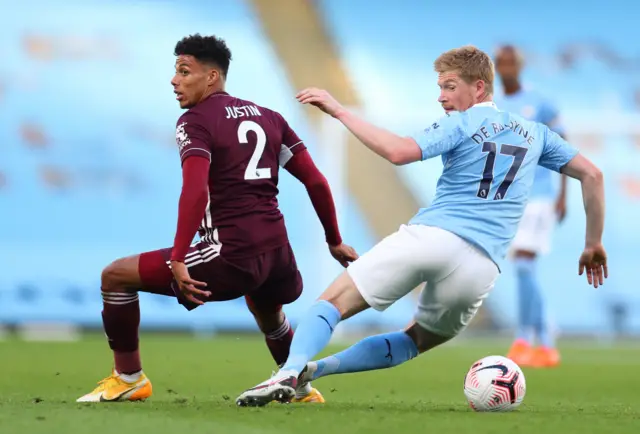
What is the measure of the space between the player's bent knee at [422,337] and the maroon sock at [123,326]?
1145 mm

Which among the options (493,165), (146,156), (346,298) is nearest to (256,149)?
(346,298)

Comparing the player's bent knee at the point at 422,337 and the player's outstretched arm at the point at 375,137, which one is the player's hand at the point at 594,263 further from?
the player's outstretched arm at the point at 375,137

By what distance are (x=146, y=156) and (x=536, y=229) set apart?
638 cm

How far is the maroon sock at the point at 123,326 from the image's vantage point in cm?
486

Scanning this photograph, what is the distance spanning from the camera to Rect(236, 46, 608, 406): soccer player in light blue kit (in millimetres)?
4340

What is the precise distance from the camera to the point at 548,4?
15125 mm

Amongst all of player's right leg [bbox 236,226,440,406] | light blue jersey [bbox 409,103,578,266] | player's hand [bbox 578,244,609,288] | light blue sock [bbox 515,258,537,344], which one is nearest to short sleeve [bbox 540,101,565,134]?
light blue sock [bbox 515,258,537,344]

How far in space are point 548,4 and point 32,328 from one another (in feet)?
24.9

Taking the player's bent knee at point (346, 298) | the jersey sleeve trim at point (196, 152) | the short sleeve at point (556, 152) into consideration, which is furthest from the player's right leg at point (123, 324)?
the short sleeve at point (556, 152)

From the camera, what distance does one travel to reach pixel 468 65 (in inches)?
183

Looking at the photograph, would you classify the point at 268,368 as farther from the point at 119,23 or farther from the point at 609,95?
the point at 609,95

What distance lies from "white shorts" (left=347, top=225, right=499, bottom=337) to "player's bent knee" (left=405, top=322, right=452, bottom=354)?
1.11ft

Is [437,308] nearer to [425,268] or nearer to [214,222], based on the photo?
[425,268]

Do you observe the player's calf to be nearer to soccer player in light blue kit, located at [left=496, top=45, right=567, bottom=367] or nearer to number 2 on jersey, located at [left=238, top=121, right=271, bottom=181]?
number 2 on jersey, located at [left=238, top=121, right=271, bottom=181]
